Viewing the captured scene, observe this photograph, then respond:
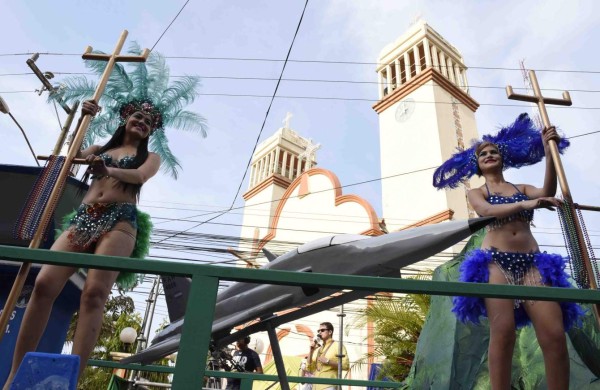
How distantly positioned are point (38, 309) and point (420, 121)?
49.3ft

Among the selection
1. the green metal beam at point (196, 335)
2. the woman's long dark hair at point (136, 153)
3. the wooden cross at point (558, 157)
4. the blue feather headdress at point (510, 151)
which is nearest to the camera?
the green metal beam at point (196, 335)

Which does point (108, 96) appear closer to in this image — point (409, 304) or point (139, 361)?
point (139, 361)

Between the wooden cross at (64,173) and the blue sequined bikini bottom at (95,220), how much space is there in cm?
14

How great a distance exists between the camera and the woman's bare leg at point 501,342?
2426 mm

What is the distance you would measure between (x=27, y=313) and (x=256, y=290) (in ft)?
5.14

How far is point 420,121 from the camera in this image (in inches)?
634

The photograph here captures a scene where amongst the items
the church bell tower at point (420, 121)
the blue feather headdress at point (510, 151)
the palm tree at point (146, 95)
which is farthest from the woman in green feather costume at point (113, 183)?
the church bell tower at point (420, 121)

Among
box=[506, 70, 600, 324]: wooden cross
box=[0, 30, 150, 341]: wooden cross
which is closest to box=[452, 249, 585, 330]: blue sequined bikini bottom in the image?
box=[506, 70, 600, 324]: wooden cross

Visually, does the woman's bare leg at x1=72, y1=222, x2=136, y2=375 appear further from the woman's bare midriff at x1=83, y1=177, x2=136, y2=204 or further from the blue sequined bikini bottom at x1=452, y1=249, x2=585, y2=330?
A: the blue sequined bikini bottom at x1=452, y1=249, x2=585, y2=330

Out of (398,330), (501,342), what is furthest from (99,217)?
(398,330)

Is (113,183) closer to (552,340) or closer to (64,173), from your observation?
(64,173)

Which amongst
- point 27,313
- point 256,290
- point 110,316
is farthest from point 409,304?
point 110,316

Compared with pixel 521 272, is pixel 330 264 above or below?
above

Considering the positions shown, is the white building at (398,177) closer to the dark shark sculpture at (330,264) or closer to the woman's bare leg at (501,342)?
the dark shark sculpture at (330,264)
